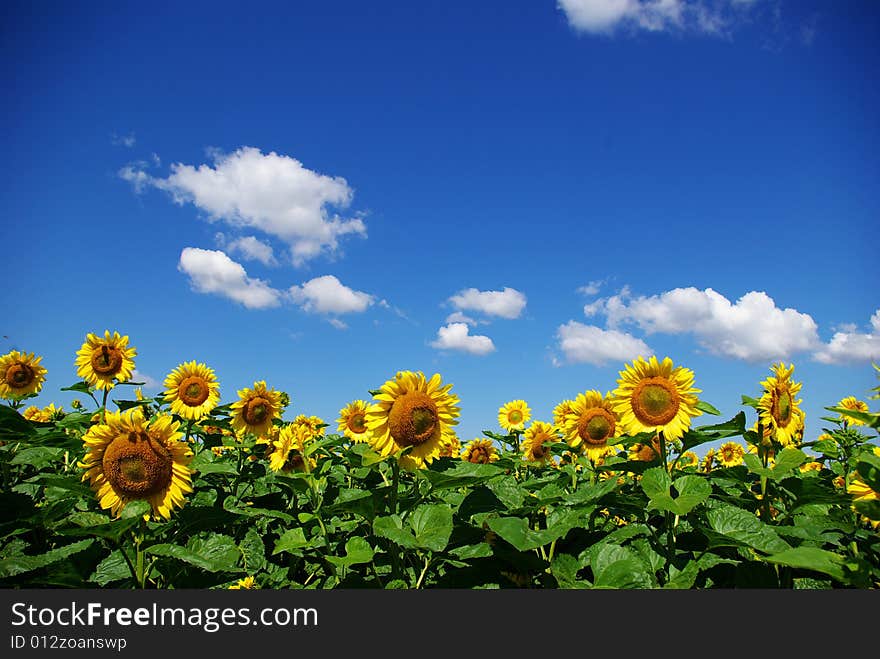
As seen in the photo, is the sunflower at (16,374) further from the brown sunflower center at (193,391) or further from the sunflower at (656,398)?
the sunflower at (656,398)

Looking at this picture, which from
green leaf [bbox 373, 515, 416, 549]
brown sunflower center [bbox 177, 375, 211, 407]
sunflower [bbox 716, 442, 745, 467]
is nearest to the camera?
green leaf [bbox 373, 515, 416, 549]

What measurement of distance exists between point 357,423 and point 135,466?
4.12m

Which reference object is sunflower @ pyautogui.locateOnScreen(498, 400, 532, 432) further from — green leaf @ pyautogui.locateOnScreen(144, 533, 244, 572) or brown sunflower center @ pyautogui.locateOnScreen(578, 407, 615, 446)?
green leaf @ pyautogui.locateOnScreen(144, 533, 244, 572)

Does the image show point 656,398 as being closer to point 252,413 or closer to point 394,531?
point 394,531

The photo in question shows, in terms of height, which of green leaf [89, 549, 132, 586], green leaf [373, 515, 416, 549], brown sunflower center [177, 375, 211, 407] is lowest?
green leaf [89, 549, 132, 586]

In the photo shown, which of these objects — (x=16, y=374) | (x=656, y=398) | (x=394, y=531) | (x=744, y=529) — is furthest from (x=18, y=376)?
(x=744, y=529)

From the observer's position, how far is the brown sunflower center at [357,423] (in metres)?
7.88

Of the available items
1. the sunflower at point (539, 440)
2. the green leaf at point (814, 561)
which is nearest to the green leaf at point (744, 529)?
the green leaf at point (814, 561)

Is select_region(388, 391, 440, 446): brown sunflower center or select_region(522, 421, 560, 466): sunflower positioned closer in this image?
select_region(388, 391, 440, 446): brown sunflower center

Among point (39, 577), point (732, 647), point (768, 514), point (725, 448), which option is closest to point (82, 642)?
point (39, 577)

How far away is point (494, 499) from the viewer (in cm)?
414

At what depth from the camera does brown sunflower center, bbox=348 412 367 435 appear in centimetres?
788

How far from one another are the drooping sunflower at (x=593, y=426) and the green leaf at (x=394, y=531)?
329cm

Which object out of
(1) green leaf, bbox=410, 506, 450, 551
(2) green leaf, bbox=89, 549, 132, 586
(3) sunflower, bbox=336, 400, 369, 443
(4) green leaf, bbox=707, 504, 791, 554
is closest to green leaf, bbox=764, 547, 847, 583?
(4) green leaf, bbox=707, 504, 791, 554
